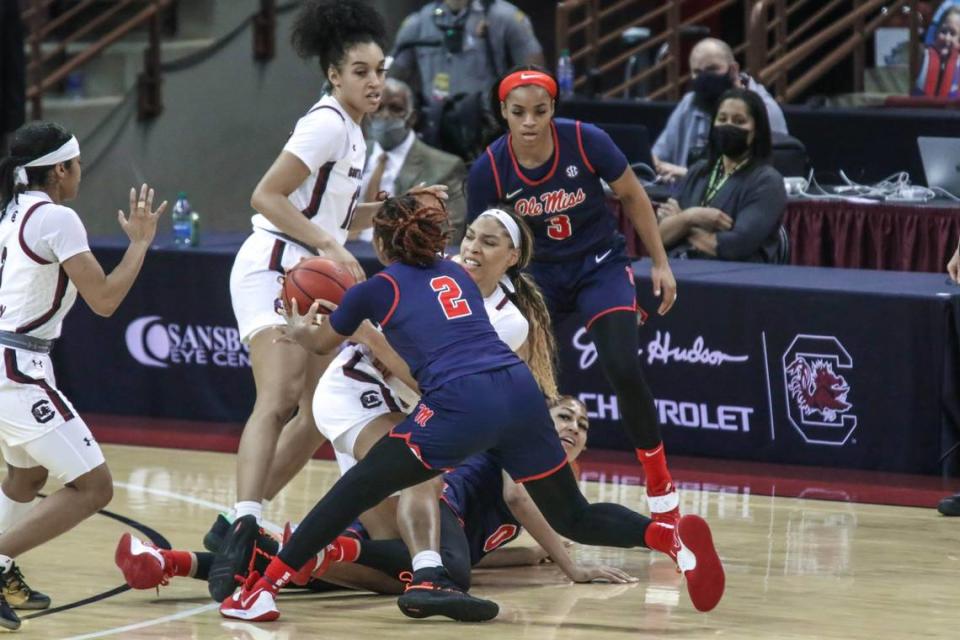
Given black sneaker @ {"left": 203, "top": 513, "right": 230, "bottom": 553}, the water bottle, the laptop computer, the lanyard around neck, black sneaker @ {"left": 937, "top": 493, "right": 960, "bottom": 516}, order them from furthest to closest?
the laptop computer, the water bottle, the lanyard around neck, black sneaker @ {"left": 937, "top": 493, "right": 960, "bottom": 516}, black sneaker @ {"left": 203, "top": 513, "right": 230, "bottom": 553}

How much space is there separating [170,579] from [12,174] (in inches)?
54.5

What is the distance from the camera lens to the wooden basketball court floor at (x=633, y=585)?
201 inches

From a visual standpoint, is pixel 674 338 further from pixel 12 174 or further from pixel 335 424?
pixel 12 174

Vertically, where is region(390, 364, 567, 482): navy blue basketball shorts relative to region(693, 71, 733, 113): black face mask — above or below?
below

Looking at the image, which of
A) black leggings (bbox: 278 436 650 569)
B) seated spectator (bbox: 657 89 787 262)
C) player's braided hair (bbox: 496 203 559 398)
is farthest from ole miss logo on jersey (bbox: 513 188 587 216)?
seated spectator (bbox: 657 89 787 262)

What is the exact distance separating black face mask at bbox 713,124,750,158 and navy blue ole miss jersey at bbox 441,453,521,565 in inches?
125

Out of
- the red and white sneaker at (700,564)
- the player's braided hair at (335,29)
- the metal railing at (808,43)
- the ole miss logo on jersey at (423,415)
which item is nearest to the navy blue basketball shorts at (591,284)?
the player's braided hair at (335,29)

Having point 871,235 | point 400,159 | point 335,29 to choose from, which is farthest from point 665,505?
point 400,159

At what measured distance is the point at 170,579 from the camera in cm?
570

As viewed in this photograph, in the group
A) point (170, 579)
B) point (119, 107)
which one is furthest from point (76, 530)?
point (119, 107)

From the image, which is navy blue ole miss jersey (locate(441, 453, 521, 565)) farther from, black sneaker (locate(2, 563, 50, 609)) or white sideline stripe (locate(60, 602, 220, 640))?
black sneaker (locate(2, 563, 50, 609))

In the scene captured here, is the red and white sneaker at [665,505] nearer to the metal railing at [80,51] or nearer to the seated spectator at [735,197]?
the seated spectator at [735,197]

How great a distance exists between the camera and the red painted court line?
7.42 m

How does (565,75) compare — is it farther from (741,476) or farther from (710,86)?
(741,476)
